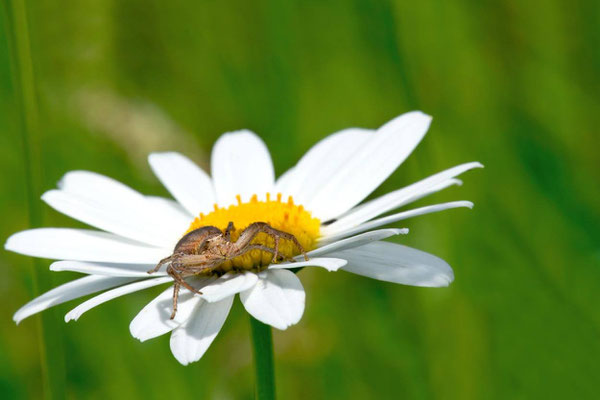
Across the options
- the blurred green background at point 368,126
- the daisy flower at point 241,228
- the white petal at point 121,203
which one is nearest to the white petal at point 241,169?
the daisy flower at point 241,228

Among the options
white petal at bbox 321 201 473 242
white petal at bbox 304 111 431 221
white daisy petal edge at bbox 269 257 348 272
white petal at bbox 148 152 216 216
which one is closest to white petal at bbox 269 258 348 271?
white daisy petal edge at bbox 269 257 348 272

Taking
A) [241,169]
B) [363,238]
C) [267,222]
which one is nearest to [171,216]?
[241,169]

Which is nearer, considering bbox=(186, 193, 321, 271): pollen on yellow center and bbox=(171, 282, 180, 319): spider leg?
bbox=(171, 282, 180, 319): spider leg

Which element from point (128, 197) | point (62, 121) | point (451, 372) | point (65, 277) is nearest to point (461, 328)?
point (451, 372)

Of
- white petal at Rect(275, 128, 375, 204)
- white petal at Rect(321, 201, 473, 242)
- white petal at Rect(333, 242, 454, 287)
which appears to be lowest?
white petal at Rect(333, 242, 454, 287)

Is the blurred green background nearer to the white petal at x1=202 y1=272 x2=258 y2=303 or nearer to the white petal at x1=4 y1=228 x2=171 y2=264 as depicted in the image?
the white petal at x1=4 y1=228 x2=171 y2=264

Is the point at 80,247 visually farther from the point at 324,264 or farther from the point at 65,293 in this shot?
the point at 324,264
